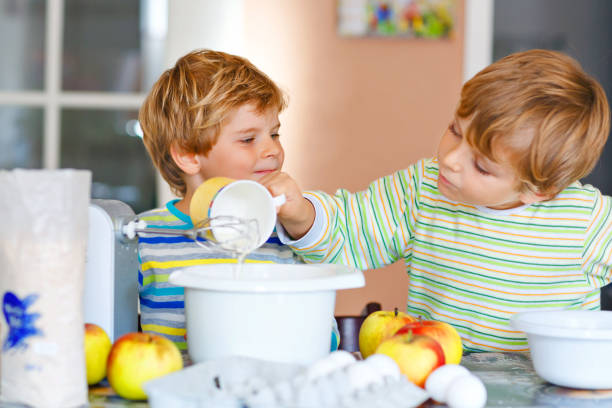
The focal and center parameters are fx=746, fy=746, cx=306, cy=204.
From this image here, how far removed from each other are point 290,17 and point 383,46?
37 cm

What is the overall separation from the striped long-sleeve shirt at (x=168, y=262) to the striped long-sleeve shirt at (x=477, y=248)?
0.12 metres

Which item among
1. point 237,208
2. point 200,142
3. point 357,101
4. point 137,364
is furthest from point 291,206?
point 357,101

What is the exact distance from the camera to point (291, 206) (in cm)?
120

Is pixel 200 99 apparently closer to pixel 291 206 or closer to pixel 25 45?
pixel 291 206

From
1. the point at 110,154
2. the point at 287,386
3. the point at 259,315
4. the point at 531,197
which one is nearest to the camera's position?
the point at 287,386

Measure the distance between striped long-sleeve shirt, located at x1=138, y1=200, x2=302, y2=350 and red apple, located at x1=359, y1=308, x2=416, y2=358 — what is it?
393 mm

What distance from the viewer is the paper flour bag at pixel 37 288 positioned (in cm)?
77

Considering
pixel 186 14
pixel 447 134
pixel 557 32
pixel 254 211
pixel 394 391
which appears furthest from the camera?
pixel 557 32

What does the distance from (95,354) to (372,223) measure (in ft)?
2.14

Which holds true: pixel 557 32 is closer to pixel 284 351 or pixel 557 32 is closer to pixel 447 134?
pixel 447 134

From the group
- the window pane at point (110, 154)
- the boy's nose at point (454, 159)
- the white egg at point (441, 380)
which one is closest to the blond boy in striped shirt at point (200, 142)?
the boy's nose at point (454, 159)

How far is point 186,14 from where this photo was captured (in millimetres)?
2729

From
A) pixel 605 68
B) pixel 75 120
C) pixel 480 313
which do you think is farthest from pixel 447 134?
pixel 605 68

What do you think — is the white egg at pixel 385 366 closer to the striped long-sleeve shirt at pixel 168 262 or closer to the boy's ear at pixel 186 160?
the striped long-sleeve shirt at pixel 168 262
